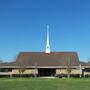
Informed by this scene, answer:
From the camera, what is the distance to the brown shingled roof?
89.8m

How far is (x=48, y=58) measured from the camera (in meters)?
92.8

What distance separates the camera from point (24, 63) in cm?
9006

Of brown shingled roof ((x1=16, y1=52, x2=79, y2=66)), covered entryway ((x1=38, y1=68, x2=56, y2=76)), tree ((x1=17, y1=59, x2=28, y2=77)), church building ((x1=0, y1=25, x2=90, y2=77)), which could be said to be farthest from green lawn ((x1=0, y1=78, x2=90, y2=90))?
covered entryway ((x1=38, y1=68, x2=56, y2=76))

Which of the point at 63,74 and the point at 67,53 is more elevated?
the point at 67,53

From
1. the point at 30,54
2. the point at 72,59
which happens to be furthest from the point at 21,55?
the point at 72,59

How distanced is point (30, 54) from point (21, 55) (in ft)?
8.16

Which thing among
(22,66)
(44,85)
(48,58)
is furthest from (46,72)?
(44,85)

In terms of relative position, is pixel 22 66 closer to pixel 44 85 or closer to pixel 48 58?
pixel 48 58

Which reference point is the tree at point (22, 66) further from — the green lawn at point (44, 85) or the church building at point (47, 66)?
the green lawn at point (44, 85)

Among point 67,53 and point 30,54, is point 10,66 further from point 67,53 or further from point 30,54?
point 67,53

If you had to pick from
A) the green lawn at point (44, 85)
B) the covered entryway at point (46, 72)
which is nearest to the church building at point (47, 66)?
the covered entryway at point (46, 72)

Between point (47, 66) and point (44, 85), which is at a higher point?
point (47, 66)

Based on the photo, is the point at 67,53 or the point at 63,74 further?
the point at 67,53

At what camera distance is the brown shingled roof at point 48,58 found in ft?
295
